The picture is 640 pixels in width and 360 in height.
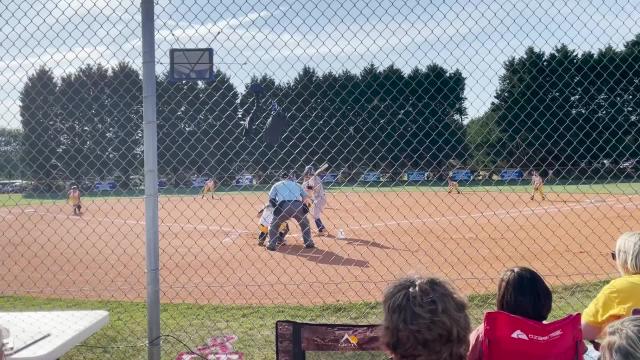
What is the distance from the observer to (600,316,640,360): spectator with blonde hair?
187cm

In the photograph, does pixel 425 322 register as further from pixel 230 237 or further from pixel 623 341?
pixel 230 237

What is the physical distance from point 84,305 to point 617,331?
6.11 m

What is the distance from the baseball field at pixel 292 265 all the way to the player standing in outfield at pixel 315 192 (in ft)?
1.40

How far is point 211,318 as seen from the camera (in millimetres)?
5945

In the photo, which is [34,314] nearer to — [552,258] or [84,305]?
[84,305]

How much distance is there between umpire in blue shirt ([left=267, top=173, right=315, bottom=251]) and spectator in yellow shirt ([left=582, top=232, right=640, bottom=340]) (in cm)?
759

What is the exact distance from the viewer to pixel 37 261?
398 inches

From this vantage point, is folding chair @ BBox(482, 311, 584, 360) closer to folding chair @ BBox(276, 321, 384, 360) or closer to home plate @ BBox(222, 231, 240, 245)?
folding chair @ BBox(276, 321, 384, 360)

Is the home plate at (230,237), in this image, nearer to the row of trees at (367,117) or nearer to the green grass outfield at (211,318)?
the row of trees at (367,117)

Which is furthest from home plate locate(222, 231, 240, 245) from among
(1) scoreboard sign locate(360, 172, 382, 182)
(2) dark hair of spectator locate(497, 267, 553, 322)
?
(2) dark hair of spectator locate(497, 267, 553, 322)

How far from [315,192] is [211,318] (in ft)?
28.3

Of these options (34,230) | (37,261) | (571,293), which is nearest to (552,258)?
(571,293)

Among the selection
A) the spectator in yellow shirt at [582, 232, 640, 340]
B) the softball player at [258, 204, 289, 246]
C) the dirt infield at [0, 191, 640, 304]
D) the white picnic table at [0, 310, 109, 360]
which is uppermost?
the spectator in yellow shirt at [582, 232, 640, 340]

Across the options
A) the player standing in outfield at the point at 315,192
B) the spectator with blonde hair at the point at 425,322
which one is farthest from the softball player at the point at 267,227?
the spectator with blonde hair at the point at 425,322
